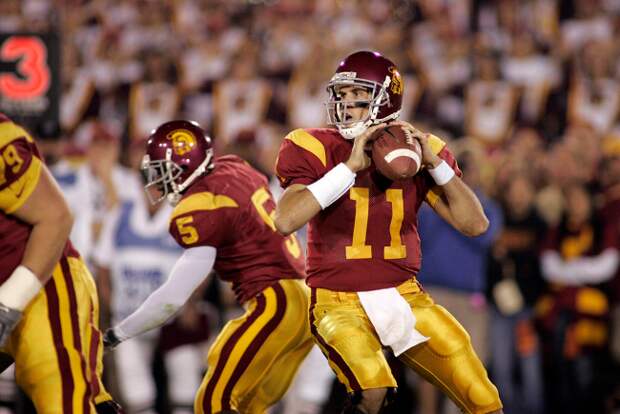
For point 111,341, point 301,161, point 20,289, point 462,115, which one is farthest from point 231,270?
point 462,115

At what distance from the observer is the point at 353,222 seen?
4.25 meters

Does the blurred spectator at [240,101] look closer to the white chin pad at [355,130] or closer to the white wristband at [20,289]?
the white chin pad at [355,130]

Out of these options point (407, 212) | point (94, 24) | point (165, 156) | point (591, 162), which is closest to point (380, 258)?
point (407, 212)

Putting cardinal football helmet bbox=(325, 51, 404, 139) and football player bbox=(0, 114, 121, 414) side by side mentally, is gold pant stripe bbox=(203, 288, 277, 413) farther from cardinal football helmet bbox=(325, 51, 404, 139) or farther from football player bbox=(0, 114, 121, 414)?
cardinal football helmet bbox=(325, 51, 404, 139)

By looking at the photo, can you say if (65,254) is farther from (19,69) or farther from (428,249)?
(428,249)

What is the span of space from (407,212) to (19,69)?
141 inches

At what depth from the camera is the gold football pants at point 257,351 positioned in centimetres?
463

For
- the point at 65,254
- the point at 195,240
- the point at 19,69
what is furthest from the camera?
the point at 19,69

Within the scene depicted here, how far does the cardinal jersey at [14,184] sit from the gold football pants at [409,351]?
45.5 inches

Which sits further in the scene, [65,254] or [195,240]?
[195,240]

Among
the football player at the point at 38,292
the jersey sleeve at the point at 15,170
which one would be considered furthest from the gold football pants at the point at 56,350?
the jersey sleeve at the point at 15,170

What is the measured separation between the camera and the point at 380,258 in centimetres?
427

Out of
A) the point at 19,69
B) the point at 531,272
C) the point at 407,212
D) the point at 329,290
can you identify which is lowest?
the point at 531,272

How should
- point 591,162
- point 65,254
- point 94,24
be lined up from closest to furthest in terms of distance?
1. point 65,254
2. point 591,162
3. point 94,24
